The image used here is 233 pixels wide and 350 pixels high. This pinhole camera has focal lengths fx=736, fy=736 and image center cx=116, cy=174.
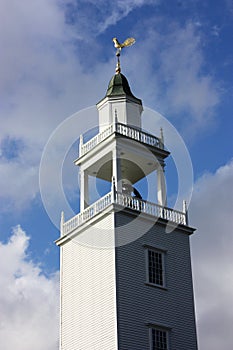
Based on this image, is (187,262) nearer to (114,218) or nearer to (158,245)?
(158,245)

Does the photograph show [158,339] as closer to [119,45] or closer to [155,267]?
[155,267]

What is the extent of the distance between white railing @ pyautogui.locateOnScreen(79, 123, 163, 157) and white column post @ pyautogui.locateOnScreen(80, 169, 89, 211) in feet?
4.47

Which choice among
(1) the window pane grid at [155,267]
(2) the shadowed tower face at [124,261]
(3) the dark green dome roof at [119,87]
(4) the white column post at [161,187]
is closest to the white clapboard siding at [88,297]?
(2) the shadowed tower face at [124,261]

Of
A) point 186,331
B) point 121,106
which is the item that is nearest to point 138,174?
point 121,106

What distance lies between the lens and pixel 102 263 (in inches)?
1588

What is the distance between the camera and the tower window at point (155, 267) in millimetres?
40812

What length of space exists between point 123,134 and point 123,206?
18.1 feet

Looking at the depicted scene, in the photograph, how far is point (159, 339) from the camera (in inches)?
1539

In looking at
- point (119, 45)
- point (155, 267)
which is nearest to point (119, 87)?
point (119, 45)

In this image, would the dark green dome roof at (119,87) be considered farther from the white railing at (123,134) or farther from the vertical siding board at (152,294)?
the vertical siding board at (152,294)

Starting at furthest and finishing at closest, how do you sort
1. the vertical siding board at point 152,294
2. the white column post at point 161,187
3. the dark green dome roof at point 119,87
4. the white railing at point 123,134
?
the dark green dome roof at point 119,87
the white railing at point 123,134
the white column post at point 161,187
the vertical siding board at point 152,294

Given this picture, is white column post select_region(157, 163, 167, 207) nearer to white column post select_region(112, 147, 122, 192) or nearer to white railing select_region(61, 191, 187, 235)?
white railing select_region(61, 191, 187, 235)

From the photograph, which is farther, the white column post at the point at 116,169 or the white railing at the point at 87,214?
the white column post at the point at 116,169

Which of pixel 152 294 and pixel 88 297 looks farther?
pixel 88 297
